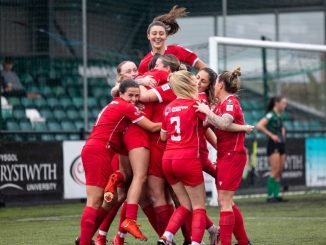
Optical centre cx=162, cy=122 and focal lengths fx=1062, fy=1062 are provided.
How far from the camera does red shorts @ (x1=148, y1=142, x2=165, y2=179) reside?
10.4 meters

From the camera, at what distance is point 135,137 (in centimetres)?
1041

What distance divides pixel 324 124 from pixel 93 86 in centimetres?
547

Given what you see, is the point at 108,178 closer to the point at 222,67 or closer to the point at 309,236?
the point at 309,236

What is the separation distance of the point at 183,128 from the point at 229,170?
59 centimetres

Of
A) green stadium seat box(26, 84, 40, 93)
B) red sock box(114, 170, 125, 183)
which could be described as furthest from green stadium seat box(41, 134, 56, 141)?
red sock box(114, 170, 125, 183)

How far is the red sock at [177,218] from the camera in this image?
9883 mm

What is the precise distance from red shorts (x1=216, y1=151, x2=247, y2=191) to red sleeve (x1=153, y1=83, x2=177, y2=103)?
86 centimetres

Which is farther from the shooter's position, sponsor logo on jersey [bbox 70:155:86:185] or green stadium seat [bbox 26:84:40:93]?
green stadium seat [bbox 26:84:40:93]

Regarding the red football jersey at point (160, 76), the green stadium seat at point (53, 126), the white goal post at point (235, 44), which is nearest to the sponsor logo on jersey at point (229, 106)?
the red football jersey at point (160, 76)

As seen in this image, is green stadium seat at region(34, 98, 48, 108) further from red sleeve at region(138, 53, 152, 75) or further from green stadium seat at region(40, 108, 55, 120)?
red sleeve at region(138, 53, 152, 75)

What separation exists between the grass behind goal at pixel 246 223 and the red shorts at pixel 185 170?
1628mm

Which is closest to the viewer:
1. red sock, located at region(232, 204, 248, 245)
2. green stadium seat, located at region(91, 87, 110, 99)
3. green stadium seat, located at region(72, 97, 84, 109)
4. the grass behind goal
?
red sock, located at region(232, 204, 248, 245)

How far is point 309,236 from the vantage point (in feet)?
38.9

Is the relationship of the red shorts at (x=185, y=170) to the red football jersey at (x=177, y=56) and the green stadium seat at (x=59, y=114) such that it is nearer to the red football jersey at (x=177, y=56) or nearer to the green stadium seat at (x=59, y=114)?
the red football jersey at (x=177, y=56)
